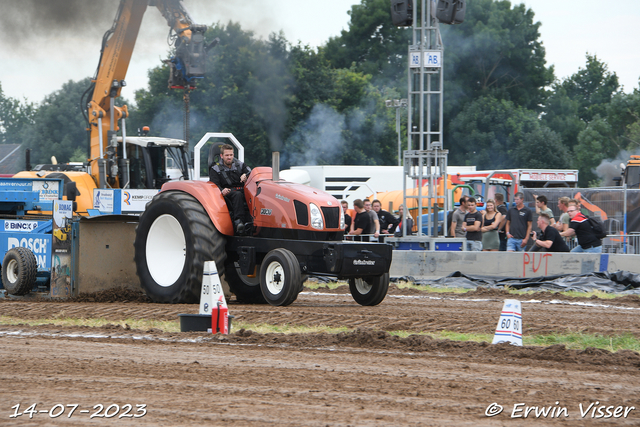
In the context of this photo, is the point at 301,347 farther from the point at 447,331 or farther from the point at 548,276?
the point at 548,276

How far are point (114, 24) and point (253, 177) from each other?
10.9 meters

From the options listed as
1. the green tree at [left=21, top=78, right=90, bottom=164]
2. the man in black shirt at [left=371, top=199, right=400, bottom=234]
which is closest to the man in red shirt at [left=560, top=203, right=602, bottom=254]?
the man in black shirt at [left=371, top=199, right=400, bottom=234]

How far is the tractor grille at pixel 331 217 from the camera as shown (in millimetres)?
10586

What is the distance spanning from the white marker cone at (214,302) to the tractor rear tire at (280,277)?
196 cm

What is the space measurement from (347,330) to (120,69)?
14.0 metres

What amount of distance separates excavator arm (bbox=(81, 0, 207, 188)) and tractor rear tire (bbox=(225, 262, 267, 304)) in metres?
8.99

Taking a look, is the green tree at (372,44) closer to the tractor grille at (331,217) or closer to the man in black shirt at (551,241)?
the man in black shirt at (551,241)

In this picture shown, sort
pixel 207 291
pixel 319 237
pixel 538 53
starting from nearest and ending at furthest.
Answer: pixel 207 291, pixel 319 237, pixel 538 53

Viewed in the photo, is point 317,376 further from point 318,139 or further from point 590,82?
point 590,82

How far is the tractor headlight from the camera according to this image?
411 inches

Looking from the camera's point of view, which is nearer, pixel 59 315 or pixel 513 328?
pixel 513 328

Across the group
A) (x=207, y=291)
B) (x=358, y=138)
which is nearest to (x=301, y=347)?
(x=207, y=291)

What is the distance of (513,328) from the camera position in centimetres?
723

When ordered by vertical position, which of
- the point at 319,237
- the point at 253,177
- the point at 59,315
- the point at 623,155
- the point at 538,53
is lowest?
the point at 59,315
